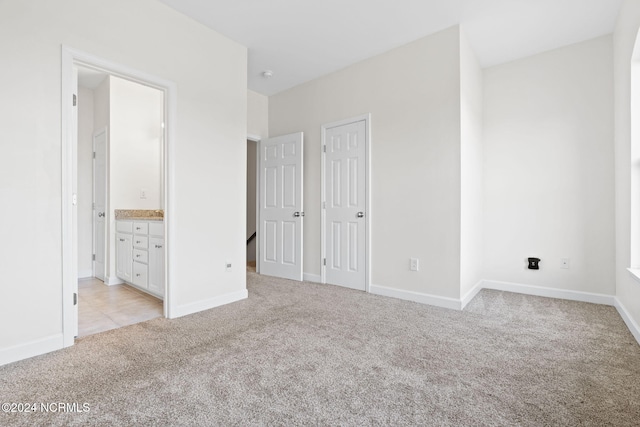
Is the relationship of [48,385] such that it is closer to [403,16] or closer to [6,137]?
[6,137]

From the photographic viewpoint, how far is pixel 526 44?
3367mm

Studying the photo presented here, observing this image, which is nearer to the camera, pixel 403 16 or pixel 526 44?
pixel 403 16

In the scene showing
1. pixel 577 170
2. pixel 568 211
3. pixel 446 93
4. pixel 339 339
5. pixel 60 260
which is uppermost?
pixel 446 93

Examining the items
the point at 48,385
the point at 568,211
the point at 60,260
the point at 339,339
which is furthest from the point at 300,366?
the point at 568,211

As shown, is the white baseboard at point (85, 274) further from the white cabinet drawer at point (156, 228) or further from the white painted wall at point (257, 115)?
the white painted wall at point (257, 115)

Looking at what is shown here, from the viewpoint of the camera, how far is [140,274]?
3.54 meters

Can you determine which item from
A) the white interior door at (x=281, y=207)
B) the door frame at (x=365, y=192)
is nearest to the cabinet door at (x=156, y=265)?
the white interior door at (x=281, y=207)

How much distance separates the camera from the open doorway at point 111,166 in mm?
4070

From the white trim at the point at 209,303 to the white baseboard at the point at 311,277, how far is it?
1.05m

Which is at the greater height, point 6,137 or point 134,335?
point 6,137

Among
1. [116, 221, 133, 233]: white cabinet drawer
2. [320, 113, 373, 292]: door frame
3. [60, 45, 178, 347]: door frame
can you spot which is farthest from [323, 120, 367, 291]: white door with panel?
[60, 45, 178, 347]: door frame

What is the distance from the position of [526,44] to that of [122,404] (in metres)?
4.60

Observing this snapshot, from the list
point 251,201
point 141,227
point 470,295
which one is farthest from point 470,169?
point 251,201

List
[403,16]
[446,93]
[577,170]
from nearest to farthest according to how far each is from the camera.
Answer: [403,16]
[446,93]
[577,170]
